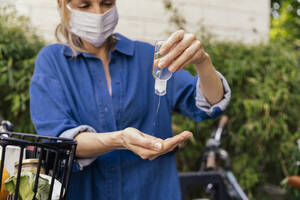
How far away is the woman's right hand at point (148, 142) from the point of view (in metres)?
0.77

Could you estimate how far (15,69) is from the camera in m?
2.27

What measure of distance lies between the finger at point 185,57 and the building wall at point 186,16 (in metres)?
2.25

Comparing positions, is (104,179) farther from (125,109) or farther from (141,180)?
(125,109)

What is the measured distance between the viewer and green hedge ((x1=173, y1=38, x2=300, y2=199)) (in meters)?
2.60

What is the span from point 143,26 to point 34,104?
2.38m

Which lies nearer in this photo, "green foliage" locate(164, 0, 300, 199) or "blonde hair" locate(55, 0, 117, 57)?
"blonde hair" locate(55, 0, 117, 57)

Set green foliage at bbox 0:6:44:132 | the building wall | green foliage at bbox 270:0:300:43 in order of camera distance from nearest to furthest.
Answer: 1. green foliage at bbox 0:6:44:132
2. the building wall
3. green foliage at bbox 270:0:300:43

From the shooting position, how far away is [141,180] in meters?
1.18

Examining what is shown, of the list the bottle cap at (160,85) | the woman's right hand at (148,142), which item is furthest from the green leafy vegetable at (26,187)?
the bottle cap at (160,85)

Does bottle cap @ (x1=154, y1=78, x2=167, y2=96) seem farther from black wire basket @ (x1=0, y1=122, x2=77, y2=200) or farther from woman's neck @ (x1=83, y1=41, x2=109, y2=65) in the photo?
woman's neck @ (x1=83, y1=41, x2=109, y2=65)

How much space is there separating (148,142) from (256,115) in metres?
2.07

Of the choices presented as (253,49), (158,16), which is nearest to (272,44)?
(253,49)

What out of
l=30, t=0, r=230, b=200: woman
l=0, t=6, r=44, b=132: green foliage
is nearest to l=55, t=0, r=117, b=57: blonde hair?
l=30, t=0, r=230, b=200: woman

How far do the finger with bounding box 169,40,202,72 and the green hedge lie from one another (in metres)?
1.68
